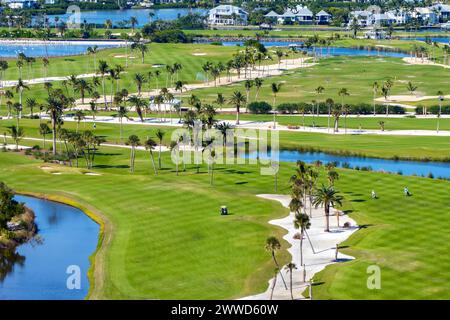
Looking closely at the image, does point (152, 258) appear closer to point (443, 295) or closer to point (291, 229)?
point (291, 229)

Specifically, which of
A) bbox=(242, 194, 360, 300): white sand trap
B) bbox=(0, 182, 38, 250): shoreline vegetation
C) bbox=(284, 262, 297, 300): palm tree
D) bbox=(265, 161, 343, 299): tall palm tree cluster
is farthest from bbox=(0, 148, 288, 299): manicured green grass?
bbox=(0, 182, 38, 250): shoreline vegetation

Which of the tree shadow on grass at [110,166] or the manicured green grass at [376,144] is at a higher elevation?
the manicured green grass at [376,144]

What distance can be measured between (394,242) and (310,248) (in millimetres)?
9593

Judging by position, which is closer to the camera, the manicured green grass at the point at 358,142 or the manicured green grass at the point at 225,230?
the manicured green grass at the point at 225,230

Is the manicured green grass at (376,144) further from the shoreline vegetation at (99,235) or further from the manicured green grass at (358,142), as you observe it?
the shoreline vegetation at (99,235)

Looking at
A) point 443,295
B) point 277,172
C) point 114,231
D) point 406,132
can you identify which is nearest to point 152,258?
point 114,231

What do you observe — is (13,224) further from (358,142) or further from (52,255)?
(358,142)

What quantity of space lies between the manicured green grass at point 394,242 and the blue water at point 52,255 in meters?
26.3

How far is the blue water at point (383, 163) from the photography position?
15538cm

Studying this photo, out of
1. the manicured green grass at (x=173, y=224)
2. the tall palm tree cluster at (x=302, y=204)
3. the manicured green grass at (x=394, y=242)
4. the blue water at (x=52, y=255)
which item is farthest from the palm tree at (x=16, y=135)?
the tall palm tree cluster at (x=302, y=204)

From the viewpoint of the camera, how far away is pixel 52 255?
10781 centimetres

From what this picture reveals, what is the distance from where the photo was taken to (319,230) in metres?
113

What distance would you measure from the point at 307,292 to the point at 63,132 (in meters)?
83.5
